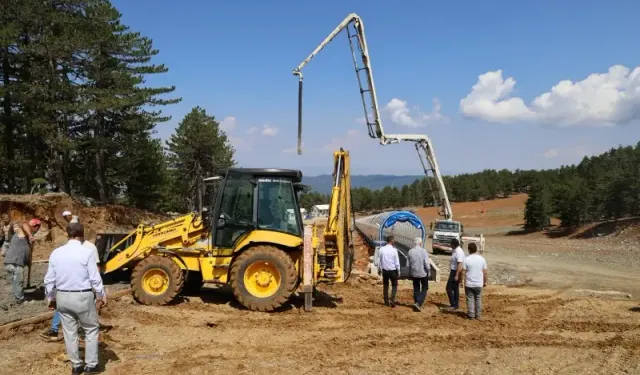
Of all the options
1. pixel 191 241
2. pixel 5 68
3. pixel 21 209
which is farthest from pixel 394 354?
pixel 5 68

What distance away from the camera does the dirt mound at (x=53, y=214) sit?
59.5ft

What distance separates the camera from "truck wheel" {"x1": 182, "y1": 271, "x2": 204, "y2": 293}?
37.1 ft

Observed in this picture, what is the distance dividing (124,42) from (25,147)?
7.09m

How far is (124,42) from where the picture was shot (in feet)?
85.5

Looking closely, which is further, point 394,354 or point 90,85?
point 90,85

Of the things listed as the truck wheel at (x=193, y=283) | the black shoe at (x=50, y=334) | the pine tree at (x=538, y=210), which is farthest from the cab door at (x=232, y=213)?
the pine tree at (x=538, y=210)

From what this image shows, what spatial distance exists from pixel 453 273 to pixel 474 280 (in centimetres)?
78

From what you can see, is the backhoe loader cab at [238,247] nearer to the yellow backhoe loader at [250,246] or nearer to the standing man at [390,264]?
the yellow backhoe loader at [250,246]

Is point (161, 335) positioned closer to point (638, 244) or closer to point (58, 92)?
point (58, 92)

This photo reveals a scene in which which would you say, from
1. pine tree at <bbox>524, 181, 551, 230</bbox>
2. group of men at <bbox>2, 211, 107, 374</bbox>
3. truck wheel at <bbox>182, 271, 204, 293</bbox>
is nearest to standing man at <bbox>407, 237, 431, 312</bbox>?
truck wheel at <bbox>182, 271, 204, 293</bbox>

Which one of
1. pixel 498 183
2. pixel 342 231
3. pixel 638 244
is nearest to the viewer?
pixel 342 231

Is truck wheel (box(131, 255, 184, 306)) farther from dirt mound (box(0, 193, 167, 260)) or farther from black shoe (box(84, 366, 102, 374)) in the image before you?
dirt mound (box(0, 193, 167, 260))

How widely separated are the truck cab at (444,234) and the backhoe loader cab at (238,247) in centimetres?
1756

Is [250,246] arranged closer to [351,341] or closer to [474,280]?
[351,341]
